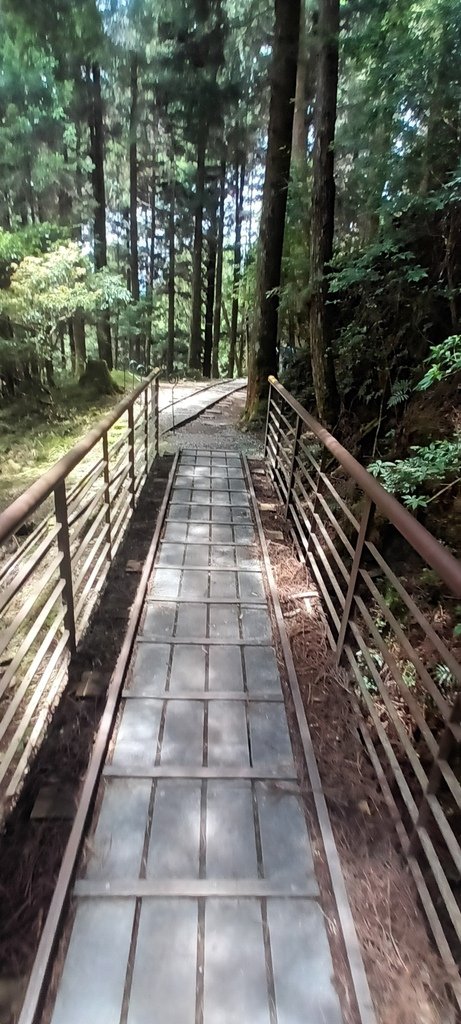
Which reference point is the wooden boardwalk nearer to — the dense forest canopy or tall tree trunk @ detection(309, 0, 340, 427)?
the dense forest canopy

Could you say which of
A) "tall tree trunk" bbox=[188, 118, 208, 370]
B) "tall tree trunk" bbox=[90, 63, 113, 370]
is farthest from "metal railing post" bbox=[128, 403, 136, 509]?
"tall tree trunk" bbox=[188, 118, 208, 370]

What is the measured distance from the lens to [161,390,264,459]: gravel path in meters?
6.71

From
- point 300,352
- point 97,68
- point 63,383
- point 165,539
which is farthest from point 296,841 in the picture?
point 97,68

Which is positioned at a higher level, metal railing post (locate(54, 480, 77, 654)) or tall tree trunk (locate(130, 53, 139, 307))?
tall tree trunk (locate(130, 53, 139, 307))

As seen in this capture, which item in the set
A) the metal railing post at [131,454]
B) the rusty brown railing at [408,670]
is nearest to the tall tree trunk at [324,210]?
the rusty brown railing at [408,670]

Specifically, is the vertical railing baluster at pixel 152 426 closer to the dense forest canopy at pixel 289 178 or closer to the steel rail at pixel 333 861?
the dense forest canopy at pixel 289 178

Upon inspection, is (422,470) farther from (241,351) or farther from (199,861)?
(241,351)

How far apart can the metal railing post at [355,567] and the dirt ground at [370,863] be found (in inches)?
6.3

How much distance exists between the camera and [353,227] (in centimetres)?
766

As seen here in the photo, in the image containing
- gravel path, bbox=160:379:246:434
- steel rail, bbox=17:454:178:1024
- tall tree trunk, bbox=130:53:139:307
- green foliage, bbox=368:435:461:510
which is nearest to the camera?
steel rail, bbox=17:454:178:1024

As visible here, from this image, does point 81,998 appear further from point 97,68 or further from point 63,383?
point 97,68

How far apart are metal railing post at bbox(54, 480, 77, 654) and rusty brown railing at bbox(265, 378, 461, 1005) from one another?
4.01ft

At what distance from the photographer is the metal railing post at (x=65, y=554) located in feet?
6.95

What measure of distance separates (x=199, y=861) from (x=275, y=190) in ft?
25.0
